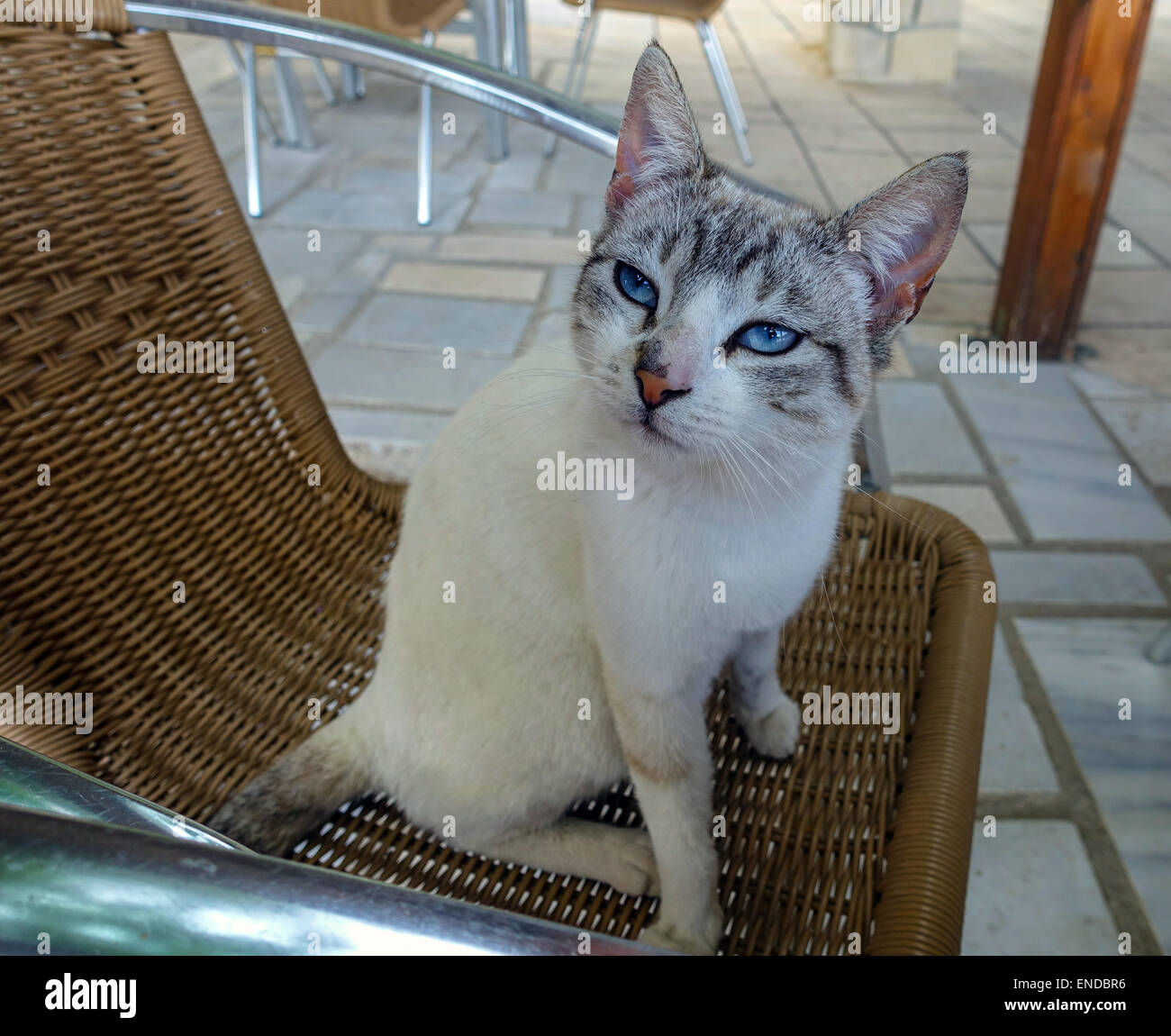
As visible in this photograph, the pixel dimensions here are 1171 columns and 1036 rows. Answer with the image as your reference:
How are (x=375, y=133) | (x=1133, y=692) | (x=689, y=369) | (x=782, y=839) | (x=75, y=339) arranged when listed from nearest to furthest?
(x=689, y=369)
(x=782, y=839)
(x=75, y=339)
(x=1133, y=692)
(x=375, y=133)

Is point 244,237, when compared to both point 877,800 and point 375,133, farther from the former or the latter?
point 375,133

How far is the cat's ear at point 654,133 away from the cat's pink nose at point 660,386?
0.28 meters

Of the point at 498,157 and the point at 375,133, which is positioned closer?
the point at 498,157

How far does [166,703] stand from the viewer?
1.12 m

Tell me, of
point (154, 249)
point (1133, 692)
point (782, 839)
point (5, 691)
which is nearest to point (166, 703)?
point (5, 691)

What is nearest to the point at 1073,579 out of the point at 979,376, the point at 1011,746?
the point at 1011,746

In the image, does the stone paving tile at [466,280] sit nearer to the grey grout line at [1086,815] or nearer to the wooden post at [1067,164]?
the wooden post at [1067,164]

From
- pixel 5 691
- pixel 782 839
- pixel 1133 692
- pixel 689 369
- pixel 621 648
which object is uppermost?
pixel 689 369

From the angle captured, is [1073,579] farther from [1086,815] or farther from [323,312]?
[323,312]

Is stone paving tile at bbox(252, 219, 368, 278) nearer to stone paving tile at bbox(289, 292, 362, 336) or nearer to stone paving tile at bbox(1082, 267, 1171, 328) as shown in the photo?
stone paving tile at bbox(289, 292, 362, 336)

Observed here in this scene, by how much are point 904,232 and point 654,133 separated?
0.88ft

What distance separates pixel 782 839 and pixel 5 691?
Answer: 0.89 metres

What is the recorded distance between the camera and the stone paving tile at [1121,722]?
1.44 metres

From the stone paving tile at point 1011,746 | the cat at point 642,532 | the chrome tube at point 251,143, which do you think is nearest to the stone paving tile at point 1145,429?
the stone paving tile at point 1011,746
